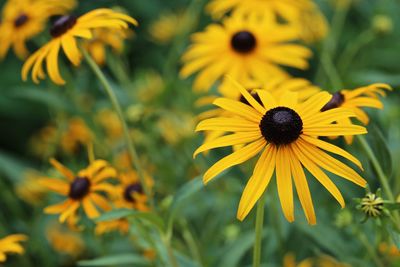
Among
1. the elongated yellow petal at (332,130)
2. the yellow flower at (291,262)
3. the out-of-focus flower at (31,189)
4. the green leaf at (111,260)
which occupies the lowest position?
the yellow flower at (291,262)

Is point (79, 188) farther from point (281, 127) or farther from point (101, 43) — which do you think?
point (101, 43)

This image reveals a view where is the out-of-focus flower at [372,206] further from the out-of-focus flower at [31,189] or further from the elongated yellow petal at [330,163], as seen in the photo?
the out-of-focus flower at [31,189]

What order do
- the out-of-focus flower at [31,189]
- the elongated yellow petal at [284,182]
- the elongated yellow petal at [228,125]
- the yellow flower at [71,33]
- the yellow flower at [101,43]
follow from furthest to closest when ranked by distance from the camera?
the out-of-focus flower at [31,189]
the yellow flower at [101,43]
the yellow flower at [71,33]
the elongated yellow petal at [228,125]
the elongated yellow petal at [284,182]

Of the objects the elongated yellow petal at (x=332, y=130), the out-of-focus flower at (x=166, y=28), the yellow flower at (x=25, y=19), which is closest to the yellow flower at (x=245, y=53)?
the yellow flower at (x=25, y=19)

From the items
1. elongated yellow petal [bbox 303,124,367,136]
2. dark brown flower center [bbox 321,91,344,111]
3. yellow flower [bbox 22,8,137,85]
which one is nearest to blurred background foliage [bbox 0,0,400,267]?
dark brown flower center [bbox 321,91,344,111]

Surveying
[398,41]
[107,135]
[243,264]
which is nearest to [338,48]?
[398,41]

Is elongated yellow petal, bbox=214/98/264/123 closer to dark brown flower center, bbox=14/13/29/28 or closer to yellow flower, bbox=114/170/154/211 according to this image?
yellow flower, bbox=114/170/154/211

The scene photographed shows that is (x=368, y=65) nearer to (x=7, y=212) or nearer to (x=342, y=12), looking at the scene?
(x=342, y=12)
